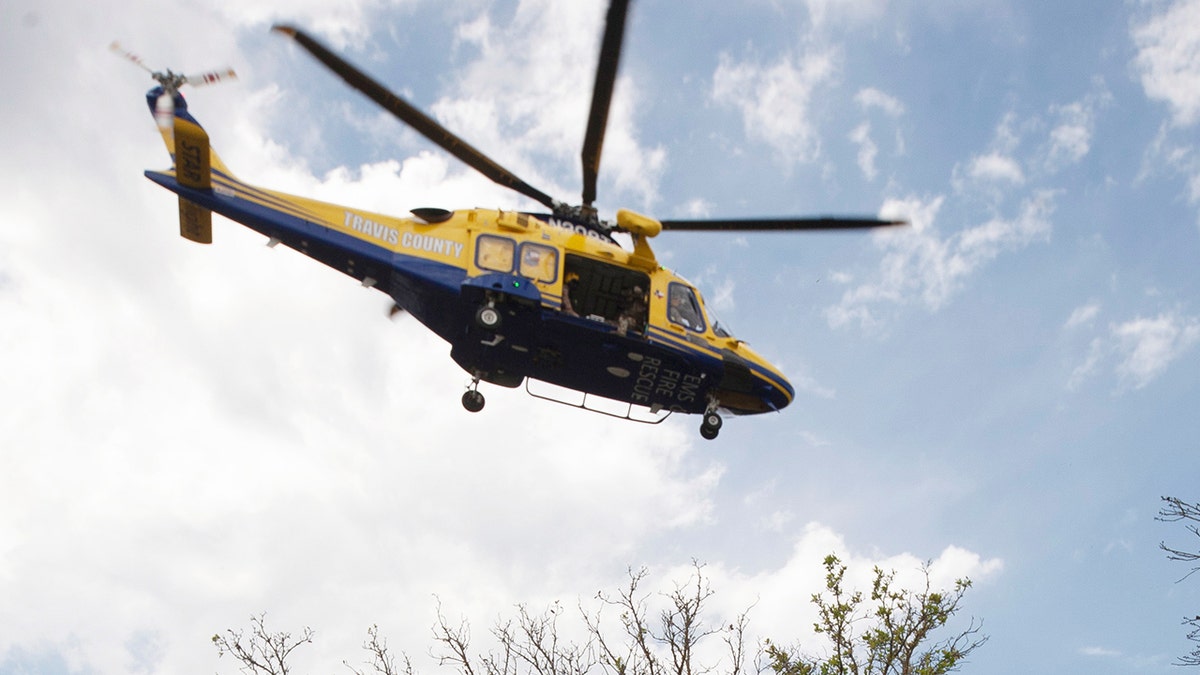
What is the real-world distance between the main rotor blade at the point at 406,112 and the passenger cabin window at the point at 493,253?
5.34ft

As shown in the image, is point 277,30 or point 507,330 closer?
point 277,30

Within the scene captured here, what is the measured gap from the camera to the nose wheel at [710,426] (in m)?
21.2

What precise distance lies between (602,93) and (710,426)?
7.16 m

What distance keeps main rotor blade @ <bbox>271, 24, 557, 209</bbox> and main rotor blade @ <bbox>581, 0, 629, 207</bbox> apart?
4.77ft

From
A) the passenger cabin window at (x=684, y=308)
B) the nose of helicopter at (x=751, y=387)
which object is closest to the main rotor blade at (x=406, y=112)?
the passenger cabin window at (x=684, y=308)

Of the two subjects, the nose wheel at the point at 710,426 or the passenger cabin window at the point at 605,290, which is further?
the nose wheel at the point at 710,426

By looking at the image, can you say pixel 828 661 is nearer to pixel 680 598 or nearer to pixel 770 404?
pixel 680 598

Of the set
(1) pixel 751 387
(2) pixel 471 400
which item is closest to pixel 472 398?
(2) pixel 471 400

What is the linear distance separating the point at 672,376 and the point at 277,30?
963 centimetres

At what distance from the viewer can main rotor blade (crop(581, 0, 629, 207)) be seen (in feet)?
53.6

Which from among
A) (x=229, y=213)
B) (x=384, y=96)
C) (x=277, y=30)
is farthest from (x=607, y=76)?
(x=229, y=213)

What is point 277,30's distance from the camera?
17984 mm

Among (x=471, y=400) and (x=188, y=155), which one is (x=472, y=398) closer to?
(x=471, y=400)

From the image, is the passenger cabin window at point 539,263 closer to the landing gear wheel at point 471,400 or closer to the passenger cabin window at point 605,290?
the passenger cabin window at point 605,290
